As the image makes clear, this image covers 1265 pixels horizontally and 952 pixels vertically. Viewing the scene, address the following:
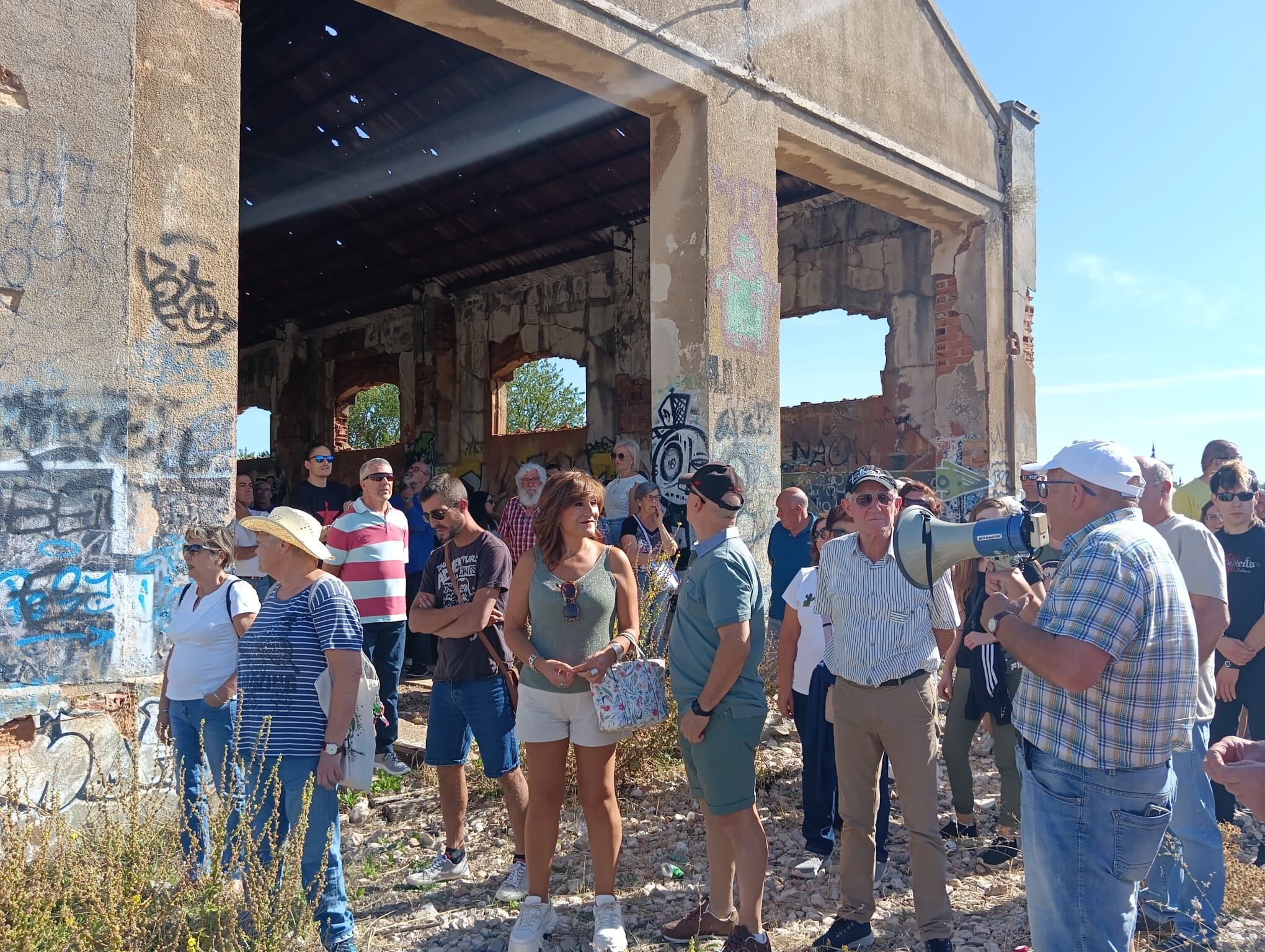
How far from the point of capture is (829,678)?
15.2ft

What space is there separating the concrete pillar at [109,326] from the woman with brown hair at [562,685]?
6.48 feet

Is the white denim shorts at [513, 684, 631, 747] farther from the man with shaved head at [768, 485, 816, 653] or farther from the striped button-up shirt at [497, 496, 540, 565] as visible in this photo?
the striped button-up shirt at [497, 496, 540, 565]

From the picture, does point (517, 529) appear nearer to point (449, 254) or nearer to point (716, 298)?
point (716, 298)

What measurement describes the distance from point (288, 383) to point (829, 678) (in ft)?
50.7

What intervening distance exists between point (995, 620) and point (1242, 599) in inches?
107

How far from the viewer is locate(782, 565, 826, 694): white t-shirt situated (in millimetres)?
4590

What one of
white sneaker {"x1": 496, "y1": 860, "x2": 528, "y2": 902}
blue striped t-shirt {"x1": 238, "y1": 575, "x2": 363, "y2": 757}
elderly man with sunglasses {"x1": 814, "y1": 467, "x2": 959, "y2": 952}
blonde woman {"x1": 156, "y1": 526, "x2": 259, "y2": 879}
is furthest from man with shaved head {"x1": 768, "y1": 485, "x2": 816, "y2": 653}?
blue striped t-shirt {"x1": 238, "y1": 575, "x2": 363, "y2": 757}

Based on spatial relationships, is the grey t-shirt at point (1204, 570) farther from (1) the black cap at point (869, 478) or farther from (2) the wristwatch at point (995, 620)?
(2) the wristwatch at point (995, 620)

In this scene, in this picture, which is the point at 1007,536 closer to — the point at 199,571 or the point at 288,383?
the point at 199,571

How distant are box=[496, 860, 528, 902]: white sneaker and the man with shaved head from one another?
95.4 inches

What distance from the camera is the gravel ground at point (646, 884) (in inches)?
151

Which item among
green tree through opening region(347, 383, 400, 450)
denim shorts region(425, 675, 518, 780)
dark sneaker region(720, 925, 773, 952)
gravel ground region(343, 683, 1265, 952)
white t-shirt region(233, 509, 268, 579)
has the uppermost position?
green tree through opening region(347, 383, 400, 450)

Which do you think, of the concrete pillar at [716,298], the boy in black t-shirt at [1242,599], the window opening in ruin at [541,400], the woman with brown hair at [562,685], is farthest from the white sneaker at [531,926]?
the window opening in ruin at [541,400]

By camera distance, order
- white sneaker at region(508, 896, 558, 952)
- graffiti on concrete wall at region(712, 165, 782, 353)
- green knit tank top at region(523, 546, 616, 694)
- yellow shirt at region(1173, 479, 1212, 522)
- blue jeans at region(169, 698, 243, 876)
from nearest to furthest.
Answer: white sneaker at region(508, 896, 558, 952), green knit tank top at region(523, 546, 616, 694), blue jeans at region(169, 698, 243, 876), yellow shirt at region(1173, 479, 1212, 522), graffiti on concrete wall at region(712, 165, 782, 353)
